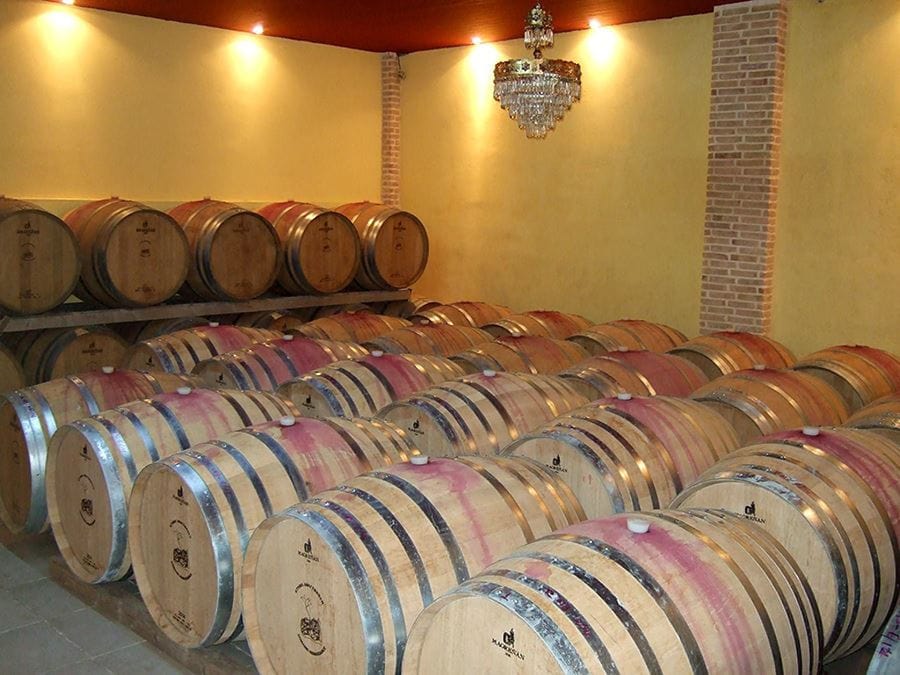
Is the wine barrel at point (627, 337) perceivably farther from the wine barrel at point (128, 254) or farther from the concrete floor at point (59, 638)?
the concrete floor at point (59, 638)

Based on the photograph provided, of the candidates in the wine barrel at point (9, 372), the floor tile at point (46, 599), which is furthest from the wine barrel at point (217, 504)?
the wine barrel at point (9, 372)

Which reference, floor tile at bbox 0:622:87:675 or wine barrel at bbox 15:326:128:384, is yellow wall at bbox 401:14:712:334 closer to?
wine barrel at bbox 15:326:128:384

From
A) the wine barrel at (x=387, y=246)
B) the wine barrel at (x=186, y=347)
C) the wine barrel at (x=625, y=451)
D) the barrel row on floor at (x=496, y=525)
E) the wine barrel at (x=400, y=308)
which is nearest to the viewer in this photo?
the barrel row on floor at (x=496, y=525)

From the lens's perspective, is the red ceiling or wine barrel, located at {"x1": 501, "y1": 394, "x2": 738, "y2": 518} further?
the red ceiling

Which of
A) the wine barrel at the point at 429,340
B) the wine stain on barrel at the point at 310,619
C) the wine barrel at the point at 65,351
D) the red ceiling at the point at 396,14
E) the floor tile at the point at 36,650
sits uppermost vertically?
the red ceiling at the point at 396,14

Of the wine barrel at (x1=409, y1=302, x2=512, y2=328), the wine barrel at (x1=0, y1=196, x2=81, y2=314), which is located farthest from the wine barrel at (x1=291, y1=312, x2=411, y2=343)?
the wine barrel at (x1=0, y1=196, x2=81, y2=314)

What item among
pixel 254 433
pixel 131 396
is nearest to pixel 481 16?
pixel 131 396

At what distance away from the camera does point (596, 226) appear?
922cm

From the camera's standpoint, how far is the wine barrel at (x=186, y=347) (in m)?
6.27

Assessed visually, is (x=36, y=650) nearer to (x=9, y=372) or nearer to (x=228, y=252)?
(x=9, y=372)

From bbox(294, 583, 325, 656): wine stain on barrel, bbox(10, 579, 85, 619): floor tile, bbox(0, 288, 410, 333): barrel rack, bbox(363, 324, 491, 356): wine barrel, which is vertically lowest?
bbox(10, 579, 85, 619): floor tile

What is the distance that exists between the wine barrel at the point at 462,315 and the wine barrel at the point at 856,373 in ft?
9.33

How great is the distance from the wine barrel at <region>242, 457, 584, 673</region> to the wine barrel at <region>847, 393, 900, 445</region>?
1869 mm

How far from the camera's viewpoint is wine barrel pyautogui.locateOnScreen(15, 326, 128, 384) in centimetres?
725
